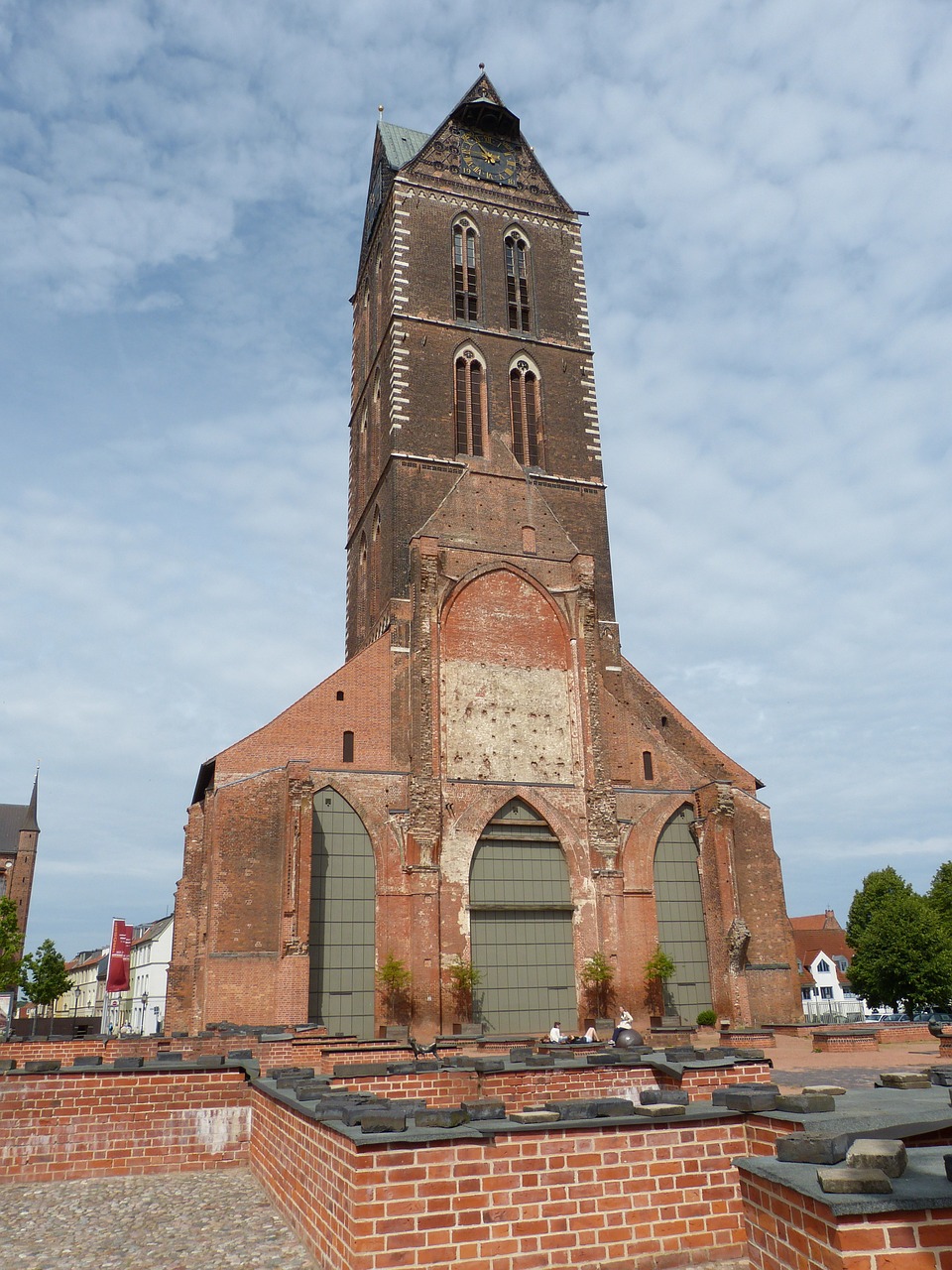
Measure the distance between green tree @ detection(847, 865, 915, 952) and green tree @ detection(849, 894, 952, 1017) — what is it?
1956 millimetres

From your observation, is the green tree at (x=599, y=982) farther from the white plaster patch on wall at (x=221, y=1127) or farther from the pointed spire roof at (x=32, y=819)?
the pointed spire roof at (x=32, y=819)

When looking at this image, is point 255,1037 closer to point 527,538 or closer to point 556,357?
point 527,538

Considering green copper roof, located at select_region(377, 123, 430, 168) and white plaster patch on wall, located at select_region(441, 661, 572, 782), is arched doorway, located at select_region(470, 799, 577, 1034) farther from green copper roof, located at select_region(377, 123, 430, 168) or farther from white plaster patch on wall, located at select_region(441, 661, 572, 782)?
green copper roof, located at select_region(377, 123, 430, 168)

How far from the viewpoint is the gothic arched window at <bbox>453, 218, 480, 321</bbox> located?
36.8 m

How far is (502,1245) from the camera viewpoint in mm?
5492

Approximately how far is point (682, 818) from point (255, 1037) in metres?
17.9

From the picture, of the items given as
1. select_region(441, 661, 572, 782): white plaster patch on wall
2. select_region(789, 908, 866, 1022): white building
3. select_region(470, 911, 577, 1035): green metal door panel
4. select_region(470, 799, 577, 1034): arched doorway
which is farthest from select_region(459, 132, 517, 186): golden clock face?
select_region(789, 908, 866, 1022): white building

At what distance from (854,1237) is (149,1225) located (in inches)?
236

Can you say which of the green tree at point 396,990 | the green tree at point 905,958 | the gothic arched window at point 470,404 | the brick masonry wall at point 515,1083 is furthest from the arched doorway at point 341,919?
the green tree at point 905,958

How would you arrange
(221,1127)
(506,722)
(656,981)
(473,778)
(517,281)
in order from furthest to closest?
(517,281) → (506,722) → (473,778) → (656,981) → (221,1127)

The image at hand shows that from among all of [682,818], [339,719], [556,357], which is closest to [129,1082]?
[339,719]

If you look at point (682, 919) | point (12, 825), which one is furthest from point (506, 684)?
point (12, 825)

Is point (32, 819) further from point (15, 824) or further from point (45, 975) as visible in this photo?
point (45, 975)

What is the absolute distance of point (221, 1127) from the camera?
9961 mm
